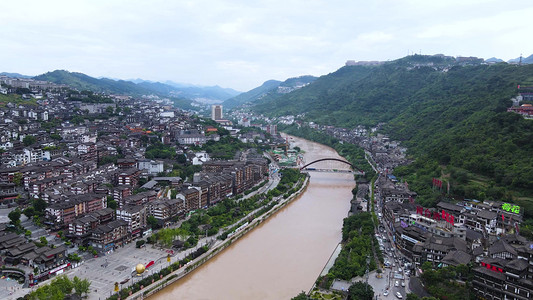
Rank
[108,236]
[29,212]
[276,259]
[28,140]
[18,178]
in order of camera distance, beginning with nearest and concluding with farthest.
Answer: [108,236]
[276,259]
[29,212]
[18,178]
[28,140]

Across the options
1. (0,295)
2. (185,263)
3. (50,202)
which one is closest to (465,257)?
(185,263)

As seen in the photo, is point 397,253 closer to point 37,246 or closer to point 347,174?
point 37,246

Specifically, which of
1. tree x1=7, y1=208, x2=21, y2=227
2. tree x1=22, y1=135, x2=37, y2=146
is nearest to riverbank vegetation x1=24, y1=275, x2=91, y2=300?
tree x1=7, y1=208, x2=21, y2=227

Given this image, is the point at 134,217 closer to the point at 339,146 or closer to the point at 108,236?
the point at 108,236

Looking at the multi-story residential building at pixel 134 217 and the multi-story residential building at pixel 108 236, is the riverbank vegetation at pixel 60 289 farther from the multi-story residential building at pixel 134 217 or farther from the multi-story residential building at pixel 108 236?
the multi-story residential building at pixel 134 217

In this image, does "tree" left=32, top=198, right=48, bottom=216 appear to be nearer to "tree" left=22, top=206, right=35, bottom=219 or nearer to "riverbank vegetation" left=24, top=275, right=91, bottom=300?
"tree" left=22, top=206, right=35, bottom=219

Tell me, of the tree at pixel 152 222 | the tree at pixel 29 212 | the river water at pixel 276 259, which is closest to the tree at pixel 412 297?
the river water at pixel 276 259

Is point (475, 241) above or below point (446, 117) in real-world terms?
below

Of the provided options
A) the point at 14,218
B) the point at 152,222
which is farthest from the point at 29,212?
the point at 152,222
